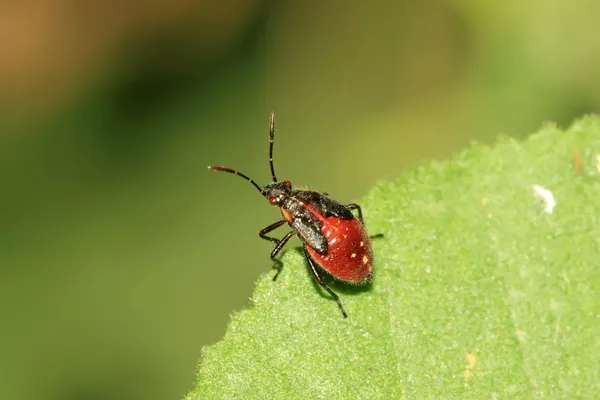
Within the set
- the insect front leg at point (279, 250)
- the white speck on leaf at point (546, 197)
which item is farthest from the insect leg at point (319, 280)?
the white speck on leaf at point (546, 197)

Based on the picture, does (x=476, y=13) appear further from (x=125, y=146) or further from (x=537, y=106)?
(x=125, y=146)

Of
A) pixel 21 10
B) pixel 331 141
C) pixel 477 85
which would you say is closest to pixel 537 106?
pixel 477 85

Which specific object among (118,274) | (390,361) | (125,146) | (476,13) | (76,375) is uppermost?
(476,13)

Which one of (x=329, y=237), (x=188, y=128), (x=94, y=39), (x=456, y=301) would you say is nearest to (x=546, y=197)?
(x=456, y=301)

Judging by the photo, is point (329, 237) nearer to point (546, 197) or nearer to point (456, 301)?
point (456, 301)

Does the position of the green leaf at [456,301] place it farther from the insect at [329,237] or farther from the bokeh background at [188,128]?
the bokeh background at [188,128]

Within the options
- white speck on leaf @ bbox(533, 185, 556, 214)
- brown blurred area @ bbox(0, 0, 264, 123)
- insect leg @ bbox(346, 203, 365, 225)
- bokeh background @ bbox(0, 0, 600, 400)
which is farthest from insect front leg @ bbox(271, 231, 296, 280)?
brown blurred area @ bbox(0, 0, 264, 123)
